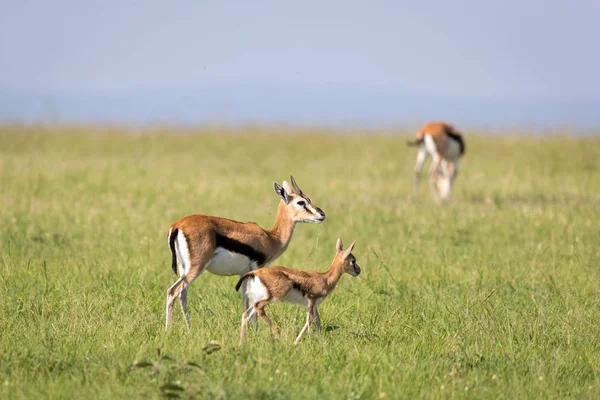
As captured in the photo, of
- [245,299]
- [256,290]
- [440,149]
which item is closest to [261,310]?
[256,290]

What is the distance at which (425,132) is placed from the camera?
17.1m

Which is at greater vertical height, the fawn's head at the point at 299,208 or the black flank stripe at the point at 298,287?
the fawn's head at the point at 299,208

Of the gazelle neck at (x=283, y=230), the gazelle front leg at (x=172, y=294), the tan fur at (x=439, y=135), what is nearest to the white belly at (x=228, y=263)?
the gazelle front leg at (x=172, y=294)

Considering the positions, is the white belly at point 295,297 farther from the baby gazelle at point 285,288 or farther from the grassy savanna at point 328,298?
the grassy savanna at point 328,298

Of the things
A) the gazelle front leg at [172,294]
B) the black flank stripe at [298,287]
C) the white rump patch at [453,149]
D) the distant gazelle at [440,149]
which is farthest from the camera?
the white rump patch at [453,149]

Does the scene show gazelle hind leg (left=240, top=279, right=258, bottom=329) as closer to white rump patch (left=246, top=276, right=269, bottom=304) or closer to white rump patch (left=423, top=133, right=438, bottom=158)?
white rump patch (left=246, top=276, right=269, bottom=304)

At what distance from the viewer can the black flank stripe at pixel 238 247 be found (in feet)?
22.5

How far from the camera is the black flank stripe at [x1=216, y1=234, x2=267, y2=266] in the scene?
22.5ft

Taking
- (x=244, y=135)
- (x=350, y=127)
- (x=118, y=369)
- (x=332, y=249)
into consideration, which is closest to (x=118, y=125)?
(x=244, y=135)

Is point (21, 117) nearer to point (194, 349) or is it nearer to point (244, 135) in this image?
point (244, 135)

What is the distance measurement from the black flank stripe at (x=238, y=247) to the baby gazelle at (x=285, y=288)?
0.57m

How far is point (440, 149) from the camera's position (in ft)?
55.6

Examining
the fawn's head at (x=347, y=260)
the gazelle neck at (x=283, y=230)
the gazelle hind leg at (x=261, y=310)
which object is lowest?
the gazelle hind leg at (x=261, y=310)

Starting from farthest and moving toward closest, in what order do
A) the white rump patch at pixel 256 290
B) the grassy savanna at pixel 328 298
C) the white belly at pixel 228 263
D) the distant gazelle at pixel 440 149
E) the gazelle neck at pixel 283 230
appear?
the distant gazelle at pixel 440 149 → the gazelle neck at pixel 283 230 → the white belly at pixel 228 263 → the white rump patch at pixel 256 290 → the grassy savanna at pixel 328 298
